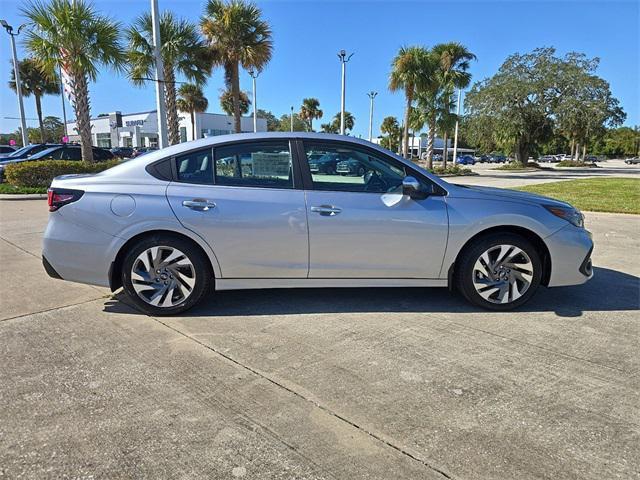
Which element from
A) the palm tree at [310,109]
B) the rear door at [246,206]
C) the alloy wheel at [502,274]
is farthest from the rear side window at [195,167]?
the palm tree at [310,109]

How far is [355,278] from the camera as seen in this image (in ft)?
13.0

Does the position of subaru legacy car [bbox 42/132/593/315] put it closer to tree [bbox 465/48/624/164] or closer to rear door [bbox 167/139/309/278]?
rear door [bbox 167/139/309/278]

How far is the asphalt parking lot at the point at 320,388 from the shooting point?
2154 mm

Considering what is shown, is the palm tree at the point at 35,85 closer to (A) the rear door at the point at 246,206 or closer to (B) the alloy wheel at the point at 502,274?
(A) the rear door at the point at 246,206

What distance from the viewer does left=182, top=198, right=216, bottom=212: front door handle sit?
147 inches

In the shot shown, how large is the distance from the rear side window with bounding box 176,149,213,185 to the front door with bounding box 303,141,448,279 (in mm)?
880

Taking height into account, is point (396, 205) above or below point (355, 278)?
above

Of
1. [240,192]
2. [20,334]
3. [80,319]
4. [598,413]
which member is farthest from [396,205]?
[20,334]

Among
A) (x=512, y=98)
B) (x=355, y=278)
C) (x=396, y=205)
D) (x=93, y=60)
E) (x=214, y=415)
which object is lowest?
(x=214, y=415)

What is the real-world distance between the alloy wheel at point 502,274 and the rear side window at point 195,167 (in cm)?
256

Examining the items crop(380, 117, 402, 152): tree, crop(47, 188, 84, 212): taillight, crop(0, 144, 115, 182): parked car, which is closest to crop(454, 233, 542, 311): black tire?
crop(47, 188, 84, 212): taillight

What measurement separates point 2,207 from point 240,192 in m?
10.7

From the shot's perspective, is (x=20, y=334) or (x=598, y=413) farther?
(x=20, y=334)

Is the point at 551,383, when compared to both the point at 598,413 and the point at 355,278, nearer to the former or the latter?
the point at 598,413
